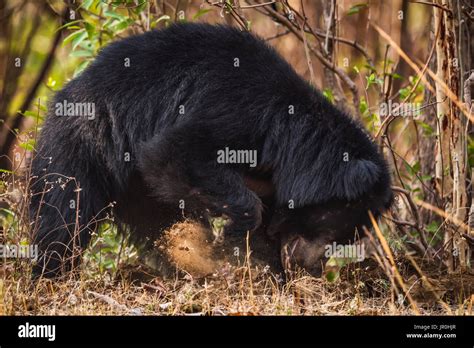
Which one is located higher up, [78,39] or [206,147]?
[78,39]

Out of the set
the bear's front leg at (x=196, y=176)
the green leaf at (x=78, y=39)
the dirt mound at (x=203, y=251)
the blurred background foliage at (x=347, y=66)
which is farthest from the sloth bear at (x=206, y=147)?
the green leaf at (x=78, y=39)

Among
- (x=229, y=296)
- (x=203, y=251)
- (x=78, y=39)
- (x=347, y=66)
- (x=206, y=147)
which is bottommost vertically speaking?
(x=229, y=296)

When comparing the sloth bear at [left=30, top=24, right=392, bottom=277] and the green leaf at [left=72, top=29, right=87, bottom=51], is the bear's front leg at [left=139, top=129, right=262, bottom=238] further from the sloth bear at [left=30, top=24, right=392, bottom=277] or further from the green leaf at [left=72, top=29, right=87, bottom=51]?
the green leaf at [left=72, top=29, right=87, bottom=51]

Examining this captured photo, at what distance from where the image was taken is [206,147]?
16.9 feet

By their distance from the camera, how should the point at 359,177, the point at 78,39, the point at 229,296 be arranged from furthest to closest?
the point at 78,39 → the point at 359,177 → the point at 229,296

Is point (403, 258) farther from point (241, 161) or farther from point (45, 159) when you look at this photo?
point (45, 159)

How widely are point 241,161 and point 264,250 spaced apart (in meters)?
0.78

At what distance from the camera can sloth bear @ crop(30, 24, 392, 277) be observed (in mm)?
5152

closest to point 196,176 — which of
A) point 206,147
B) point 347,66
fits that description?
point 206,147

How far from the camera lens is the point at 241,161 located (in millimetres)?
5246

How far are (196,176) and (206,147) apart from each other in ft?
0.63

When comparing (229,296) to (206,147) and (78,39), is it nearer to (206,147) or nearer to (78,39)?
(206,147)

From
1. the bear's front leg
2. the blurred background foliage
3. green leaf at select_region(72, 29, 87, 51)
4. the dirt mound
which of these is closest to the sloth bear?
the bear's front leg

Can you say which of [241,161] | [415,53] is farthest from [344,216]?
[415,53]
